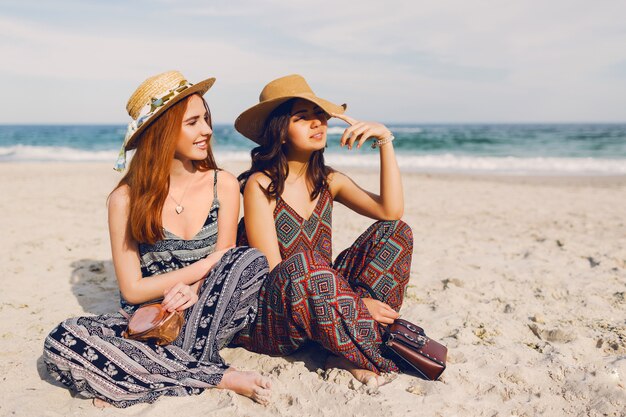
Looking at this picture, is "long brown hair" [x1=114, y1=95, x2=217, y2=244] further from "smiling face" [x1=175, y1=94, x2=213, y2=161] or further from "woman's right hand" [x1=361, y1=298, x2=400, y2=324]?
"woman's right hand" [x1=361, y1=298, x2=400, y2=324]

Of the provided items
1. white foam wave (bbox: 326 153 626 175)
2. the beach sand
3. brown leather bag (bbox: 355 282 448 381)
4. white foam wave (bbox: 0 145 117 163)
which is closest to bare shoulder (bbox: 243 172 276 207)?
the beach sand

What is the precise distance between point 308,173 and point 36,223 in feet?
16.1

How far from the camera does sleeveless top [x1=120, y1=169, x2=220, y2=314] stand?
3.10 metres

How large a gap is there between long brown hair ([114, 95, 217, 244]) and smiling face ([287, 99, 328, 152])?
2.17ft

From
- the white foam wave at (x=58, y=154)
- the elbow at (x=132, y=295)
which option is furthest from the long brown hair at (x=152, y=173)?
the white foam wave at (x=58, y=154)

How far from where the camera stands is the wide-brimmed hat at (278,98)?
320cm

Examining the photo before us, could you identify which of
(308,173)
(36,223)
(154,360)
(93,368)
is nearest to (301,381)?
(154,360)

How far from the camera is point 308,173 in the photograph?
355cm

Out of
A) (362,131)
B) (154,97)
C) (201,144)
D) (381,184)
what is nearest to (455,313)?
(381,184)

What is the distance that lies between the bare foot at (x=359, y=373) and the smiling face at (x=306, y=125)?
1275mm

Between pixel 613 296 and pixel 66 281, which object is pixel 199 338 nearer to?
pixel 66 281

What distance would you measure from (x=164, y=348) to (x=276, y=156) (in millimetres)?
1322

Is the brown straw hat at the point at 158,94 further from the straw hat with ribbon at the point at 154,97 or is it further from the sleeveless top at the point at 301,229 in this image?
the sleeveless top at the point at 301,229

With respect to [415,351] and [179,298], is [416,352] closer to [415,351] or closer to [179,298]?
[415,351]
